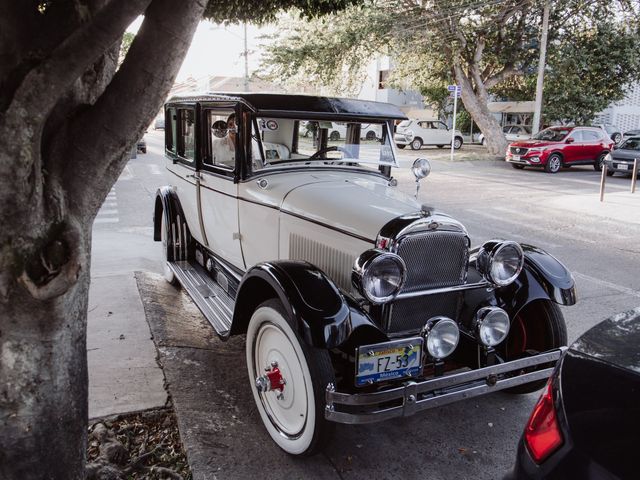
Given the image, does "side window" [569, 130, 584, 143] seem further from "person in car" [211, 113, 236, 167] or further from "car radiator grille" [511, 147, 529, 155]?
"person in car" [211, 113, 236, 167]

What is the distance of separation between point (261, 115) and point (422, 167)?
127cm

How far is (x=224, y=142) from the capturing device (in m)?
4.50

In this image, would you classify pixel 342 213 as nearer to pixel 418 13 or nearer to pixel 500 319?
pixel 500 319

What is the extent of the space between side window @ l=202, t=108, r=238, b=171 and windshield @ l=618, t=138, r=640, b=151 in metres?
17.4

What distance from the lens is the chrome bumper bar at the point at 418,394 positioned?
2633 millimetres

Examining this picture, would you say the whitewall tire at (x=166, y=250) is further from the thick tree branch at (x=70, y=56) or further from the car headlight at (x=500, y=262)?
the thick tree branch at (x=70, y=56)

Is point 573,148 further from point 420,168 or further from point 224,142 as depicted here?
Answer: point 224,142

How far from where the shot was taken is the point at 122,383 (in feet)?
12.0

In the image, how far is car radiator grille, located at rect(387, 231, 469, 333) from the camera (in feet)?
10.2

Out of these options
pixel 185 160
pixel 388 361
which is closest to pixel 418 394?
pixel 388 361

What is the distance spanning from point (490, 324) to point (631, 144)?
18.1 meters

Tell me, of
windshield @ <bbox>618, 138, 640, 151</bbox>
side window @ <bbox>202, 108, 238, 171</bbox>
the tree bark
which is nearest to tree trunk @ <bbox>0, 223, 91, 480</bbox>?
the tree bark

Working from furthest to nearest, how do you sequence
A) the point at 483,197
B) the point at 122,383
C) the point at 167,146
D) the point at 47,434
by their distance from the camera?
the point at 483,197
the point at 167,146
the point at 122,383
the point at 47,434

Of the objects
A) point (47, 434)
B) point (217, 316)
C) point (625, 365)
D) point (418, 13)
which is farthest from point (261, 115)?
point (418, 13)
